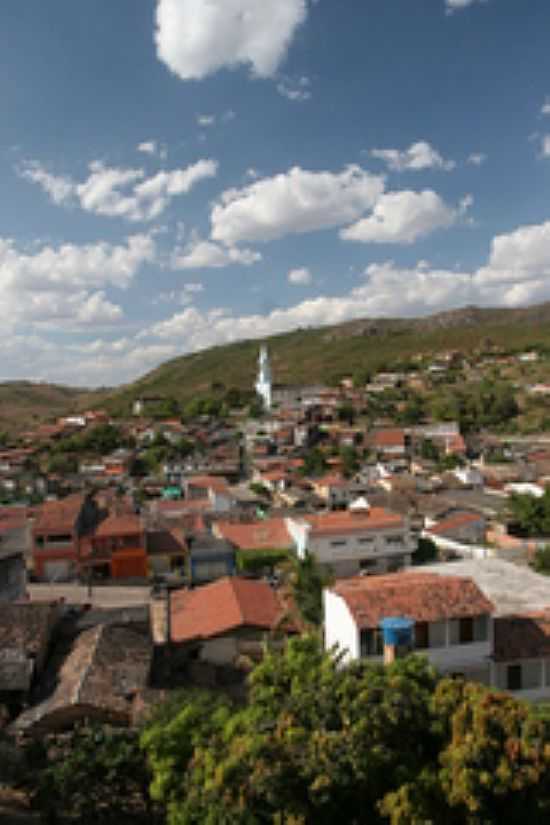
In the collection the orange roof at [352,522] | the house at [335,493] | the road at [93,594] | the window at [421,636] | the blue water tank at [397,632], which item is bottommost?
the road at [93,594]

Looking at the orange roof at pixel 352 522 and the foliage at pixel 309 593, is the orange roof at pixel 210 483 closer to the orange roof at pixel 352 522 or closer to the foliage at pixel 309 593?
the orange roof at pixel 352 522

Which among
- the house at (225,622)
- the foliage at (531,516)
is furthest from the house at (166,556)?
the foliage at (531,516)

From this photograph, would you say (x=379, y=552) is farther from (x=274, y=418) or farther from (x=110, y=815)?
(x=274, y=418)

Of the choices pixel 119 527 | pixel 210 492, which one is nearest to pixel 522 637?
pixel 119 527

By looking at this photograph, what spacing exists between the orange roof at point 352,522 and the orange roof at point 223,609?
16.7 ft

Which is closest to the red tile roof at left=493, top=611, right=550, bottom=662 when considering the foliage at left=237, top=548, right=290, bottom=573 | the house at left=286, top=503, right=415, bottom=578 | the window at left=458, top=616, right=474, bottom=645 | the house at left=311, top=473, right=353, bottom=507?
the window at left=458, top=616, right=474, bottom=645

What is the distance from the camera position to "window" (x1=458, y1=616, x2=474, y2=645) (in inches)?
577

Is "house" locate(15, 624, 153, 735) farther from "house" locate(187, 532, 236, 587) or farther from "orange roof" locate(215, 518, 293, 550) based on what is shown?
"orange roof" locate(215, 518, 293, 550)

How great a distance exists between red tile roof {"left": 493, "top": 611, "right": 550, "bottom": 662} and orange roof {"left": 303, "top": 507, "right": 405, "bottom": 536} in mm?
11267

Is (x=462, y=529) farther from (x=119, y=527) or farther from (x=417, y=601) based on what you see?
(x=417, y=601)

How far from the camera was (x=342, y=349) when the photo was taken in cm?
14262

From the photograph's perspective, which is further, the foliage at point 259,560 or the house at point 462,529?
the house at point 462,529

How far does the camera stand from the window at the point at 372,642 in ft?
46.5

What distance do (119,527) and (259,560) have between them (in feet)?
21.8
